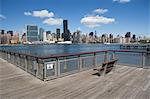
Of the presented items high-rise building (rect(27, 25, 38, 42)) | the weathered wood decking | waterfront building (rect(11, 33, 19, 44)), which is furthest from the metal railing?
high-rise building (rect(27, 25, 38, 42))

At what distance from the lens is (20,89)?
16.1ft

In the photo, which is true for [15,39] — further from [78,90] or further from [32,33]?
[78,90]

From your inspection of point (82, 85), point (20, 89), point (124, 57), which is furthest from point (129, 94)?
point (124, 57)

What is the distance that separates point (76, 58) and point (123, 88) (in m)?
3.09

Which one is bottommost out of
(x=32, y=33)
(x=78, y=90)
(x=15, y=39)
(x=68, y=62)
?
(x=78, y=90)

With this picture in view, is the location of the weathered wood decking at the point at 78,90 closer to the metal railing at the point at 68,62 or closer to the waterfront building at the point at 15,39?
the metal railing at the point at 68,62

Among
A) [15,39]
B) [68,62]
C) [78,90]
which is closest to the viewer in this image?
[78,90]

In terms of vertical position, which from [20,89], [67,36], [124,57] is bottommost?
[20,89]

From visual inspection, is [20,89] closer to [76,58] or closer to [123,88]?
[76,58]

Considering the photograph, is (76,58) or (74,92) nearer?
(74,92)

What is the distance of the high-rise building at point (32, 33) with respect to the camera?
175875 mm

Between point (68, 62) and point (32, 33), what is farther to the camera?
point (32, 33)

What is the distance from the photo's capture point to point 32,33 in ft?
604

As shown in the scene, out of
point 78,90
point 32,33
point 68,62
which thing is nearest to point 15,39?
point 32,33
